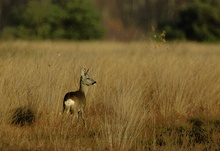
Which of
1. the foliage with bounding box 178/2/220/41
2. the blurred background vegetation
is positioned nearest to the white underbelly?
the blurred background vegetation

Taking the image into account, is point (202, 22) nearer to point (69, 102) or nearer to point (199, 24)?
point (199, 24)

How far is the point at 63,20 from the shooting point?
1481 inches

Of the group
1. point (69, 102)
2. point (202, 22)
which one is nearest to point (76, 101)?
point (69, 102)

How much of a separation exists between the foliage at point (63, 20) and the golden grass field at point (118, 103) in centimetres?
2519

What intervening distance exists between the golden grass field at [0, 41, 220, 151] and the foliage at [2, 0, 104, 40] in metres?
25.2

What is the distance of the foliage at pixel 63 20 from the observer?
36656 mm

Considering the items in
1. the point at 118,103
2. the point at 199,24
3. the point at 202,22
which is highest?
the point at 202,22

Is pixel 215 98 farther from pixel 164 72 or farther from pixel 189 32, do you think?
pixel 189 32

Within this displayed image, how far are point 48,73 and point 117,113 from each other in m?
2.14

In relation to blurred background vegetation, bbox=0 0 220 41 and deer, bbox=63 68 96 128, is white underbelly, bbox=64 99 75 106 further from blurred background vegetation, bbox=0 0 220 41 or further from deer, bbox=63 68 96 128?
blurred background vegetation, bbox=0 0 220 41

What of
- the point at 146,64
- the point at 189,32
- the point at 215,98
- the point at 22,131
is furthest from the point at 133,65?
the point at 189,32

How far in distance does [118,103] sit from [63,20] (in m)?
30.6

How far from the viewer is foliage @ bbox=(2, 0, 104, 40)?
3666 cm

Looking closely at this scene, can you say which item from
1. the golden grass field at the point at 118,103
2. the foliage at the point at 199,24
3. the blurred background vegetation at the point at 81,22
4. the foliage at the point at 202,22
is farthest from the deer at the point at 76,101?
the foliage at the point at 202,22
